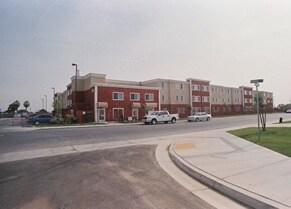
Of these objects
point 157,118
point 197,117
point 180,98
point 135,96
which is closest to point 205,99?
point 180,98

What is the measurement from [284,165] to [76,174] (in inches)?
238

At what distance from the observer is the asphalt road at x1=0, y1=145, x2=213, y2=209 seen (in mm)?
5430

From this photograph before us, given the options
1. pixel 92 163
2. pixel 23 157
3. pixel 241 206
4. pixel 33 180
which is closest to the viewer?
pixel 241 206

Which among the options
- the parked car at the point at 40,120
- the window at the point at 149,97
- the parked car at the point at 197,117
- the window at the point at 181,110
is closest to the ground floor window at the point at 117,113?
the window at the point at 149,97

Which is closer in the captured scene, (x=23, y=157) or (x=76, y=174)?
(x=76, y=174)

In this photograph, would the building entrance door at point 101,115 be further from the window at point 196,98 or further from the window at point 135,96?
the window at point 196,98

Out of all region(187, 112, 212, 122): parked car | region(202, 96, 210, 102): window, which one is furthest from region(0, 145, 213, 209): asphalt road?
region(202, 96, 210, 102): window

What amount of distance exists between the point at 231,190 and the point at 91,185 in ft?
10.8

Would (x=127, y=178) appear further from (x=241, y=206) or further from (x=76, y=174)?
(x=241, y=206)

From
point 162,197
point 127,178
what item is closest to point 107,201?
point 162,197

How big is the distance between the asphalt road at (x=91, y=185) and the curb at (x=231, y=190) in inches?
28.9

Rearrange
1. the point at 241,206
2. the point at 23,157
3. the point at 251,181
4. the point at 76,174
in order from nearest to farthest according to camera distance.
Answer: the point at 241,206 → the point at 251,181 → the point at 76,174 → the point at 23,157

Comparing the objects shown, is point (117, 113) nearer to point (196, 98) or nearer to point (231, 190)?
point (196, 98)

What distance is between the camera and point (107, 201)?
5492mm
